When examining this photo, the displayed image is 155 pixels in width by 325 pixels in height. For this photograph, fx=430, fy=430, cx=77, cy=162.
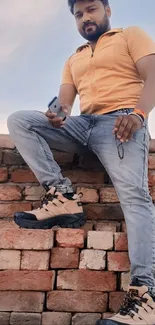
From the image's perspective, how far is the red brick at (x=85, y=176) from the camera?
2.61 metres

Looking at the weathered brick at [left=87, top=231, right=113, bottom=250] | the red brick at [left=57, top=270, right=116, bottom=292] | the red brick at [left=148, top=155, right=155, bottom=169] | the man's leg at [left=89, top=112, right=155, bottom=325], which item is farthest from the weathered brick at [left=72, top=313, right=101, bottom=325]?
the red brick at [left=148, top=155, right=155, bottom=169]

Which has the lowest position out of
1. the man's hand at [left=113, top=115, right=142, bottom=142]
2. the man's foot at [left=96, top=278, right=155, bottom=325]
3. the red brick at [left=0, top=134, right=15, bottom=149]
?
the man's foot at [left=96, top=278, right=155, bottom=325]

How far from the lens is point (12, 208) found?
254 cm

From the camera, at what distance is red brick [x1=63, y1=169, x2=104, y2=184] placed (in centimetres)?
261

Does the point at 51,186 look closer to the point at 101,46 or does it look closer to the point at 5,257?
the point at 5,257

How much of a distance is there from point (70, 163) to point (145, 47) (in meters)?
0.83

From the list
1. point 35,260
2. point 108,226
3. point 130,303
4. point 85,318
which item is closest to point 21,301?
point 35,260

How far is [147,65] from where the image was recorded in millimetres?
2340

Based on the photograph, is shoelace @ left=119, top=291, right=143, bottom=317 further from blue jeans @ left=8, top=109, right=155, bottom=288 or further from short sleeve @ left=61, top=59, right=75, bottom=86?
short sleeve @ left=61, top=59, right=75, bottom=86

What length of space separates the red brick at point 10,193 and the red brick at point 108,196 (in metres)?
0.49

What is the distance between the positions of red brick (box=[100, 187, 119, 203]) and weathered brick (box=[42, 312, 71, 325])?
723 millimetres

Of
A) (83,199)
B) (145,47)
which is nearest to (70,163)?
(83,199)

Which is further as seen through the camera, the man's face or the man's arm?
the man's face

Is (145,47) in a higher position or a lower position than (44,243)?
higher
